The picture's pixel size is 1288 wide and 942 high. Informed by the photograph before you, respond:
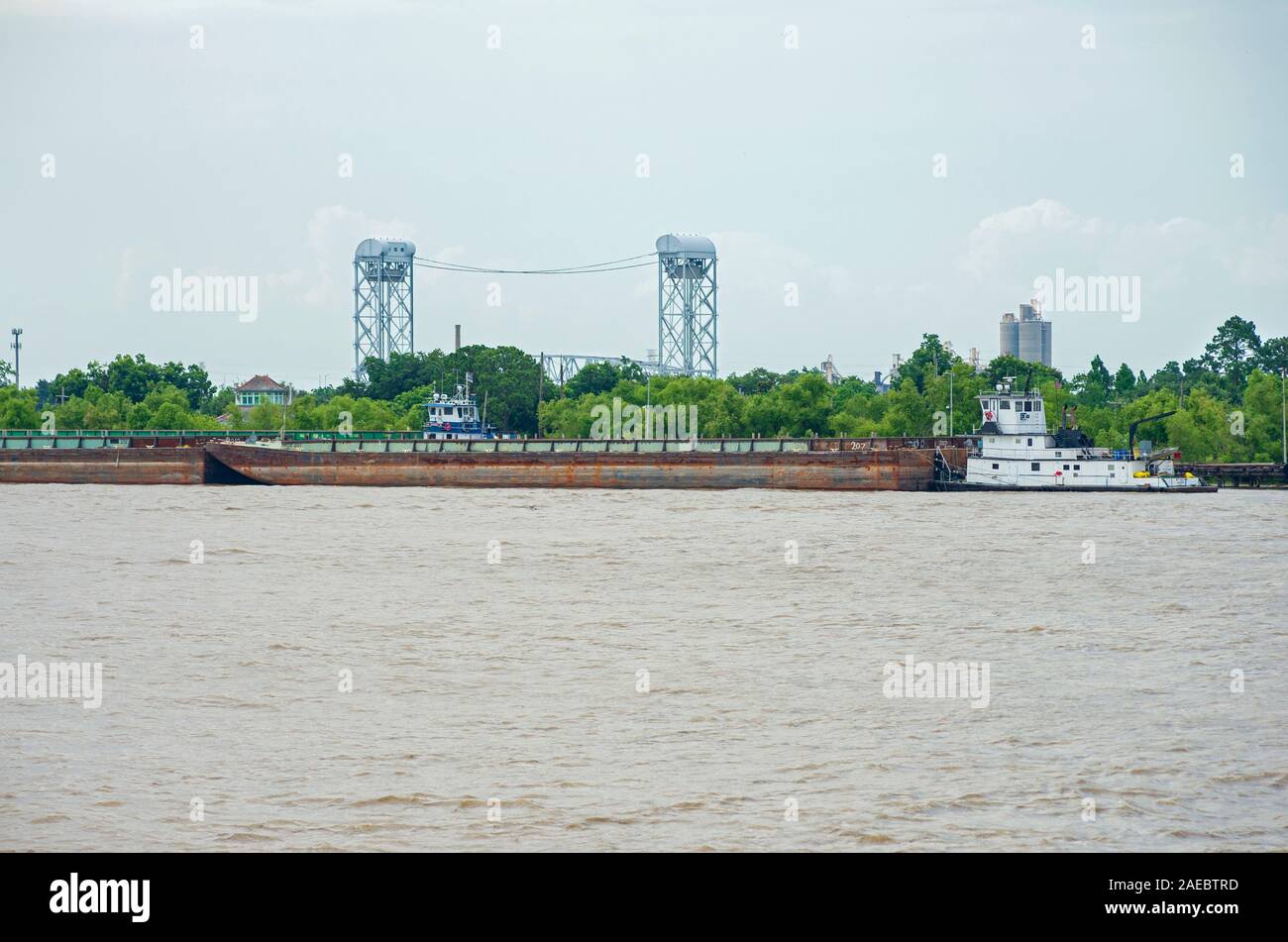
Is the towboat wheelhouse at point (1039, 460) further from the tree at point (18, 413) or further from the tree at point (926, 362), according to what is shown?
the tree at point (18, 413)

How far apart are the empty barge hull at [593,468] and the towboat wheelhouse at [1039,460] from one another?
4438 millimetres

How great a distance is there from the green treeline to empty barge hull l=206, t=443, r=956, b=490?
3019 centimetres

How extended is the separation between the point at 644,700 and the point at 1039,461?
204 feet

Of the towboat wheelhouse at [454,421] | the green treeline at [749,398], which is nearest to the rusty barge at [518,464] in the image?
the towboat wheelhouse at [454,421]

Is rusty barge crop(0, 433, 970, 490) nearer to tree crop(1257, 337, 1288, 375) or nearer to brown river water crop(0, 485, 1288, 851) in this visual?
brown river water crop(0, 485, 1288, 851)

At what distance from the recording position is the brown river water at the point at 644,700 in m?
14.6

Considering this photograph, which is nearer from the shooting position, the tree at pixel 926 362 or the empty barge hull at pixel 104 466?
the empty barge hull at pixel 104 466

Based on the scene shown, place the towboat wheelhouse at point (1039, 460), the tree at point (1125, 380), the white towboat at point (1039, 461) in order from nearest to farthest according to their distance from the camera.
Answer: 1. the white towboat at point (1039, 461)
2. the towboat wheelhouse at point (1039, 460)
3. the tree at point (1125, 380)

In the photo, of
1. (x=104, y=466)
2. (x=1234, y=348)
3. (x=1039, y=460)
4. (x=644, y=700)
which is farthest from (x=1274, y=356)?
(x=644, y=700)

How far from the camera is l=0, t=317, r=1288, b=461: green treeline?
353 ft

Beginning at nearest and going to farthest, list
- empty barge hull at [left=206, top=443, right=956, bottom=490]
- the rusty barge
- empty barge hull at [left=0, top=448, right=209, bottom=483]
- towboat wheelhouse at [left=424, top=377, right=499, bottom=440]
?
1. empty barge hull at [left=206, top=443, right=956, bottom=490]
2. the rusty barge
3. empty barge hull at [left=0, top=448, right=209, bottom=483]
4. towboat wheelhouse at [left=424, top=377, right=499, bottom=440]

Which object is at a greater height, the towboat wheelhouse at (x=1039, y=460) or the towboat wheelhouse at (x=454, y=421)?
the towboat wheelhouse at (x=454, y=421)

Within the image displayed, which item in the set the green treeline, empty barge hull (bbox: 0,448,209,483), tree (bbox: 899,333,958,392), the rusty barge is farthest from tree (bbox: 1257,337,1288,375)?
empty barge hull (bbox: 0,448,209,483)
